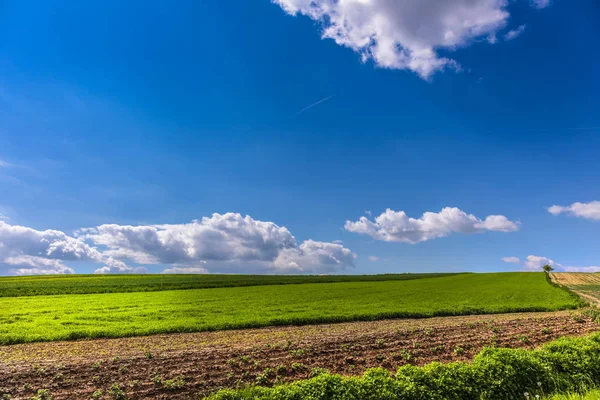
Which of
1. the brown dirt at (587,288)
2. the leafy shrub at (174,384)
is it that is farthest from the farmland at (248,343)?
the brown dirt at (587,288)

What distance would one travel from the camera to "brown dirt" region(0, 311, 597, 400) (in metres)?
15.4

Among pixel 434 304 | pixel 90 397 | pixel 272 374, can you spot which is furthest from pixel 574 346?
pixel 434 304

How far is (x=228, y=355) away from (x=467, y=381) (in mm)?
11150

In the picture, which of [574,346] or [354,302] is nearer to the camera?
[574,346]

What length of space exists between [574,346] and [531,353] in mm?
2555

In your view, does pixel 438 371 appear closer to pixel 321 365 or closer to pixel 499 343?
pixel 321 365

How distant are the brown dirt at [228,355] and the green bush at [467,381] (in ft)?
12.7

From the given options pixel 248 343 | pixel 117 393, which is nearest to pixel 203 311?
pixel 248 343

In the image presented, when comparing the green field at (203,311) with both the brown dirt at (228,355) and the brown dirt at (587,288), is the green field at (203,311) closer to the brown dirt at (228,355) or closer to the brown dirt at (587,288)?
the brown dirt at (228,355)

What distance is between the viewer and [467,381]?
1283cm

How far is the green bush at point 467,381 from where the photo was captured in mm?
11648

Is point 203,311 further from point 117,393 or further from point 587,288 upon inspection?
point 587,288

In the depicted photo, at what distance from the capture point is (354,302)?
4312 cm

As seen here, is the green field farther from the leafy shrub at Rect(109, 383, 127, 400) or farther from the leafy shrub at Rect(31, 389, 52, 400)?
the leafy shrub at Rect(109, 383, 127, 400)
